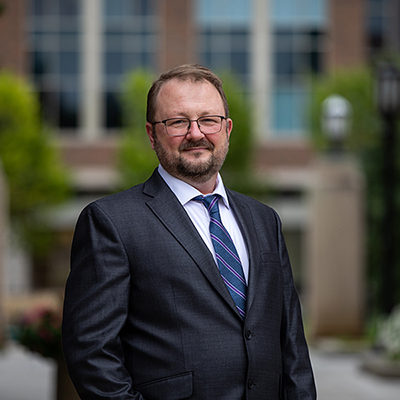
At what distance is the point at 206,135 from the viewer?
2727 millimetres

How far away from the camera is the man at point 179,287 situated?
2.51m

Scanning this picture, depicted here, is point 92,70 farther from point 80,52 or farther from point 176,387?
point 176,387

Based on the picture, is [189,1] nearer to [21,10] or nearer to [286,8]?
[286,8]

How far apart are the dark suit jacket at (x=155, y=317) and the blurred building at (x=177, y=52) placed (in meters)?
27.0

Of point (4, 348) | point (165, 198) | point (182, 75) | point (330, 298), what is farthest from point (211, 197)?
point (330, 298)

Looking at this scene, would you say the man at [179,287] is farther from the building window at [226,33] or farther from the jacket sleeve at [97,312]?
the building window at [226,33]

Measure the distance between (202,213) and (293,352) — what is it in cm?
69

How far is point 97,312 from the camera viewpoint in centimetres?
249

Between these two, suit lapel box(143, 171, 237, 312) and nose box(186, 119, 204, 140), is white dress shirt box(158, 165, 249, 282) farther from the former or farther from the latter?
nose box(186, 119, 204, 140)

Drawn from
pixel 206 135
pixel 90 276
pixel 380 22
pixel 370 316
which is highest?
pixel 380 22

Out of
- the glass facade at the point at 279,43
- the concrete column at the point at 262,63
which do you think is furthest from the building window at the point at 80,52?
the concrete column at the point at 262,63

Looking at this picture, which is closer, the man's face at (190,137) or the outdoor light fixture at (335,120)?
the man's face at (190,137)

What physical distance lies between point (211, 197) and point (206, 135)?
27 centimetres

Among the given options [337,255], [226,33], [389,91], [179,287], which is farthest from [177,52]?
[179,287]
